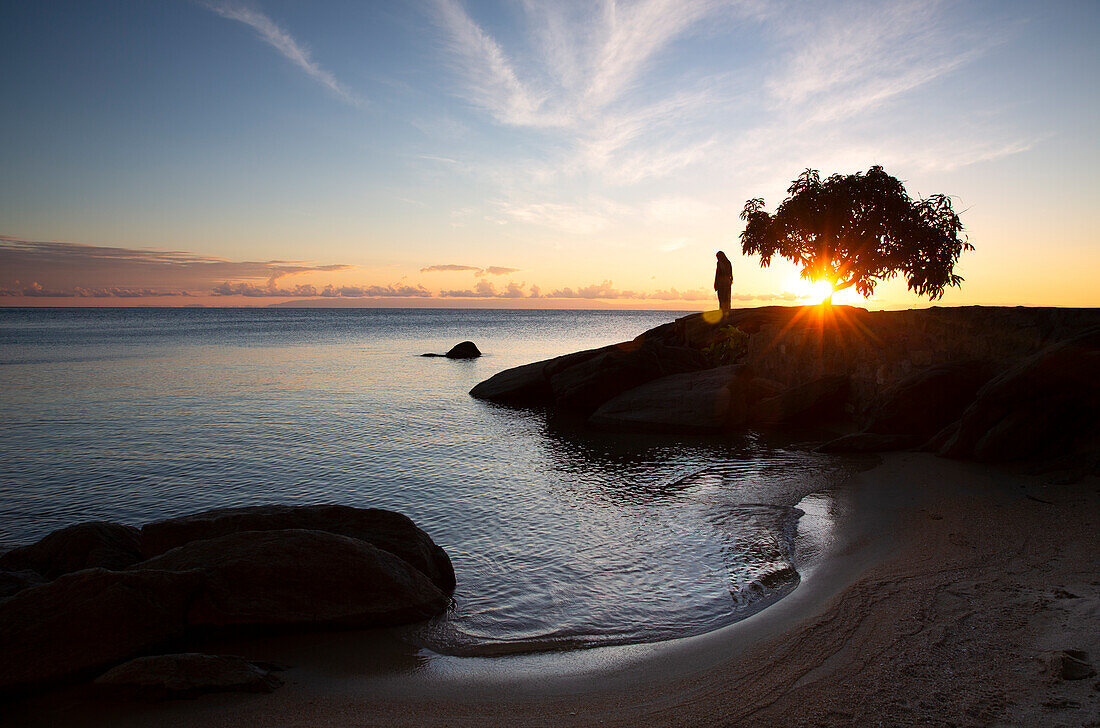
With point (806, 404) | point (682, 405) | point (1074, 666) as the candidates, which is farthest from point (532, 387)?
point (1074, 666)

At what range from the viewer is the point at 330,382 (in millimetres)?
37719

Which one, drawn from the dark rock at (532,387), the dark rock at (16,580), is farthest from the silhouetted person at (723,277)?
the dark rock at (16,580)

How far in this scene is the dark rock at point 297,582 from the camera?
7680 millimetres

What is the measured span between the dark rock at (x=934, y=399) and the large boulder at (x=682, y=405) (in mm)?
5690

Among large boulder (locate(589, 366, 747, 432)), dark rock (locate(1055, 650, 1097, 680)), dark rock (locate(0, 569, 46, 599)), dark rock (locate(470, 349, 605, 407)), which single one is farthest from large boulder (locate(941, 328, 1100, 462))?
dark rock (locate(470, 349, 605, 407))

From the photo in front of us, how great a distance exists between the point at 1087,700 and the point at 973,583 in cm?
315

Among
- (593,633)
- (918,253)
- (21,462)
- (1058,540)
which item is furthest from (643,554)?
(918,253)

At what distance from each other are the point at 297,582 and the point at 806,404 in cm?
1951

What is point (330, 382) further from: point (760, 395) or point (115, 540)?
point (115, 540)

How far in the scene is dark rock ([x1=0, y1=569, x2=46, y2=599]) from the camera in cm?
823

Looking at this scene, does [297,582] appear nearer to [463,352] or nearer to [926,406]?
[926,406]

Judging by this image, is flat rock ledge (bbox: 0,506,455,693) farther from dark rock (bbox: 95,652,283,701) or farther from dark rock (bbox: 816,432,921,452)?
dark rock (bbox: 816,432,921,452)

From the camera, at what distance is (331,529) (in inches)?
379

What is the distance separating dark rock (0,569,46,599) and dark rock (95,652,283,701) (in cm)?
338
